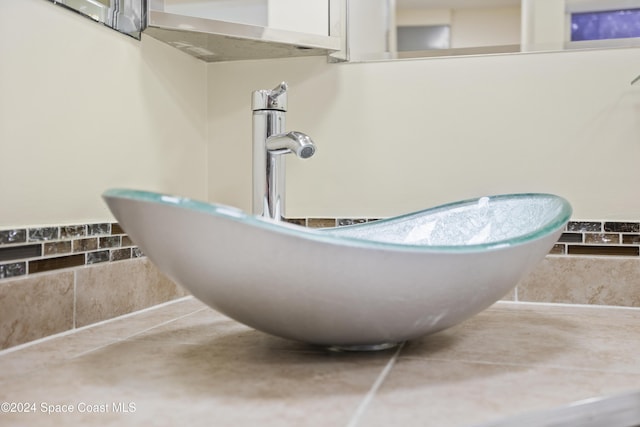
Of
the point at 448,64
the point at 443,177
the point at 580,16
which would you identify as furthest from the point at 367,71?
the point at 580,16

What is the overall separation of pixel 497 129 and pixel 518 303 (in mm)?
337

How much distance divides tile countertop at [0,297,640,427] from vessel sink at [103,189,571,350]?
2.0 inches

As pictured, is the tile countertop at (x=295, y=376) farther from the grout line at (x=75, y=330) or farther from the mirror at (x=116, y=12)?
the mirror at (x=116, y=12)

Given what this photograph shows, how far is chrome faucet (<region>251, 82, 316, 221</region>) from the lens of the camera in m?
1.04

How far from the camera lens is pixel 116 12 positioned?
0.98 meters

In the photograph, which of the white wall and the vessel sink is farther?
the white wall

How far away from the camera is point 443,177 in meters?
1.21

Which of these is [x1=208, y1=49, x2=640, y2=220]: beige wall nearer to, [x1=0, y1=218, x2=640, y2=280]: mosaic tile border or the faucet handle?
[x1=0, y1=218, x2=640, y2=280]: mosaic tile border

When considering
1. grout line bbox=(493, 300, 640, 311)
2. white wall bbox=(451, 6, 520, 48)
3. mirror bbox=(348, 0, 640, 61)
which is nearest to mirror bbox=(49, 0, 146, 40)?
mirror bbox=(348, 0, 640, 61)

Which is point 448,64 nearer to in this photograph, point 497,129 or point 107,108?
point 497,129

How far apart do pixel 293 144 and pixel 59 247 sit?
0.37 meters

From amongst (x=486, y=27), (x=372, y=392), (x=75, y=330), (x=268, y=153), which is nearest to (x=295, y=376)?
(x=372, y=392)

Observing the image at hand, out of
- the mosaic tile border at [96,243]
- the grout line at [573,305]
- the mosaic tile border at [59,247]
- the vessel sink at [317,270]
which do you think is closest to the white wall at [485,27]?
the mosaic tile border at [96,243]

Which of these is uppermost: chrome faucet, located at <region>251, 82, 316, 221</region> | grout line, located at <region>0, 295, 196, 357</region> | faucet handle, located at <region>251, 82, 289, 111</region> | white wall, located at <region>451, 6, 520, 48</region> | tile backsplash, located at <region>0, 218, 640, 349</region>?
white wall, located at <region>451, 6, 520, 48</region>
